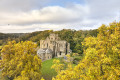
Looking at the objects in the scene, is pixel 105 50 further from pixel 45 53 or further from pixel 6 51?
pixel 45 53

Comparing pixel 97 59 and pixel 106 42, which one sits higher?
pixel 106 42

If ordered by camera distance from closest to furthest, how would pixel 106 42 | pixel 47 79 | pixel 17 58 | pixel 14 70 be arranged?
pixel 106 42 < pixel 17 58 < pixel 14 70 < pixel 47 79

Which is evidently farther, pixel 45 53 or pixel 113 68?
pixel 45 53

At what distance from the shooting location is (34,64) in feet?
57.7

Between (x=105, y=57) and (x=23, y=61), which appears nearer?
(x=105, y=57)

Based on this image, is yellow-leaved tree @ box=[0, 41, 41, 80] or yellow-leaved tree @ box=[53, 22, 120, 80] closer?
yellow-leaved tree @ box=[53, 22, 120, 80]

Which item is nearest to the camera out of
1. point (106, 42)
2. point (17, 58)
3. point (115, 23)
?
point (106, 42)

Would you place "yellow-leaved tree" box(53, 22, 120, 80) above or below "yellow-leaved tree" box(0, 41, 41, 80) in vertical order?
above

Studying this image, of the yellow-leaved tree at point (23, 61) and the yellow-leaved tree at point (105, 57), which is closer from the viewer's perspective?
the yellow-leaved tree at point (105, 57)

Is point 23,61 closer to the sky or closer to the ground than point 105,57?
closer to the ground

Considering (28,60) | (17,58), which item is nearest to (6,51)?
(17,58)

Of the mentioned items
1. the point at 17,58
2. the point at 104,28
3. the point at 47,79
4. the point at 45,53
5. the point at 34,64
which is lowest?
the point at 47,79

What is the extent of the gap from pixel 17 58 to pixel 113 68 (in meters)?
16.5

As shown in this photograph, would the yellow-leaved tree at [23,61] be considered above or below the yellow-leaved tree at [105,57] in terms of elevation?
below
